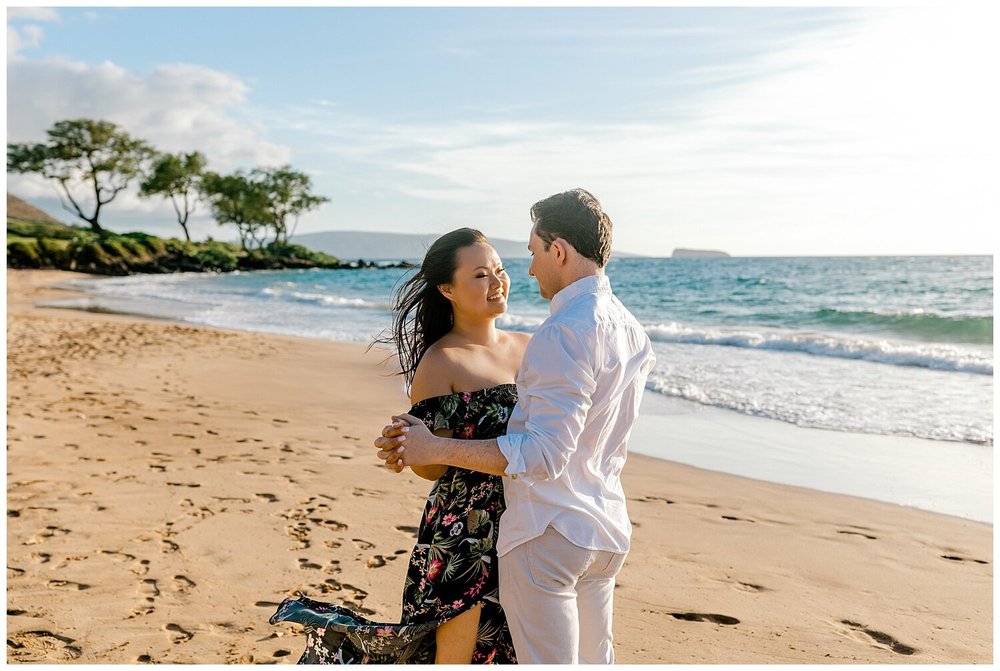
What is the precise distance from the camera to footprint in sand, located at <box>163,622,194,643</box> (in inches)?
149

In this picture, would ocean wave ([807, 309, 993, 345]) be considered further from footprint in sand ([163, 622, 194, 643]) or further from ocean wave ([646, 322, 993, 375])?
footprint in sand ([163, 622, 194, 643])

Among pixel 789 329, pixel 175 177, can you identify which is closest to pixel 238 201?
pixel 175 177

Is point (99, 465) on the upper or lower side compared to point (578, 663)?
lower

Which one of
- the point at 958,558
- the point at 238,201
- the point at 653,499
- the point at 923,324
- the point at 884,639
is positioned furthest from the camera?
the point at 238,201

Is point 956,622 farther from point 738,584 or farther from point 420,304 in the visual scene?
point 420,304

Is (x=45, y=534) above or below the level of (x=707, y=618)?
below

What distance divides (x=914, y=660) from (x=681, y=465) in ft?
11.3

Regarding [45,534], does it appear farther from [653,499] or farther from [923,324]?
[923,324]

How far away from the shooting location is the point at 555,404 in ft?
7.01

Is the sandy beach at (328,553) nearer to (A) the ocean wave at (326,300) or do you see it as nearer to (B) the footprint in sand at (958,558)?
(B) the footprint in sand at (958,558)

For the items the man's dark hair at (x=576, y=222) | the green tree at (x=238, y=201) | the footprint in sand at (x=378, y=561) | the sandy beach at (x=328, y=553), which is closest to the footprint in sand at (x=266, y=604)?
the sandy beach at (x=328, y=553)

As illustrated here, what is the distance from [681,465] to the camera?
7266mm

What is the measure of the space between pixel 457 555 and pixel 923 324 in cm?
2159

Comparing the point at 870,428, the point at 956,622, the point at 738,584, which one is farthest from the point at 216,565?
the point at 870,428
